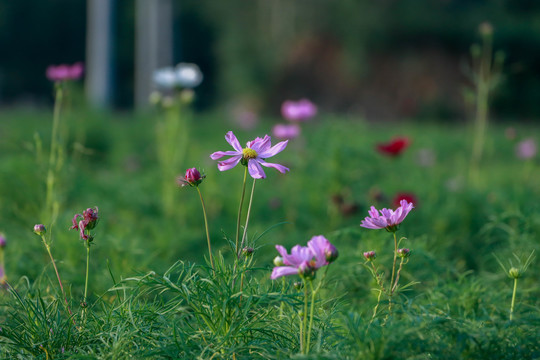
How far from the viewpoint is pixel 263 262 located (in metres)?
2.10

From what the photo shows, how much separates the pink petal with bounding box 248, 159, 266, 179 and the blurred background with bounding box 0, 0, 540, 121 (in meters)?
9.86

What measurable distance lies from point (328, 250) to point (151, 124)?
5.64 metres

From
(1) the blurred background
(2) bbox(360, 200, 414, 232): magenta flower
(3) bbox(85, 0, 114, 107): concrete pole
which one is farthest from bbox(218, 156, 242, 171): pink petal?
(1) the blurred background

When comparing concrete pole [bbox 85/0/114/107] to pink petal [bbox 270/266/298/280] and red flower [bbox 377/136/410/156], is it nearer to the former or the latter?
red flower [bbox 377/136/410/156]

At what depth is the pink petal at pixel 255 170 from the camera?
1.04 meters

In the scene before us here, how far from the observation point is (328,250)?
94 cm

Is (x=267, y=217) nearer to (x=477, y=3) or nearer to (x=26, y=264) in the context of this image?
(x=26, y=264)

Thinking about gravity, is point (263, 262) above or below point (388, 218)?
below

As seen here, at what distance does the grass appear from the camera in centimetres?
105

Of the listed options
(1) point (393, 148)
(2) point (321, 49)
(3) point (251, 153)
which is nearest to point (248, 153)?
(3) point (251, 153)

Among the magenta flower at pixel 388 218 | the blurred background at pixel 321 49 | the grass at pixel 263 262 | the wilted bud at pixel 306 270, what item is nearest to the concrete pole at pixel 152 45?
the blurred background at pixel 321 49

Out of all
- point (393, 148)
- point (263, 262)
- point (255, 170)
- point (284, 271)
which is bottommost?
point (263, 262)

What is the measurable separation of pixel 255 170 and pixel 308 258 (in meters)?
0.20

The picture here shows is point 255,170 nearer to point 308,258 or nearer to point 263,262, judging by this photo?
point 308,258
